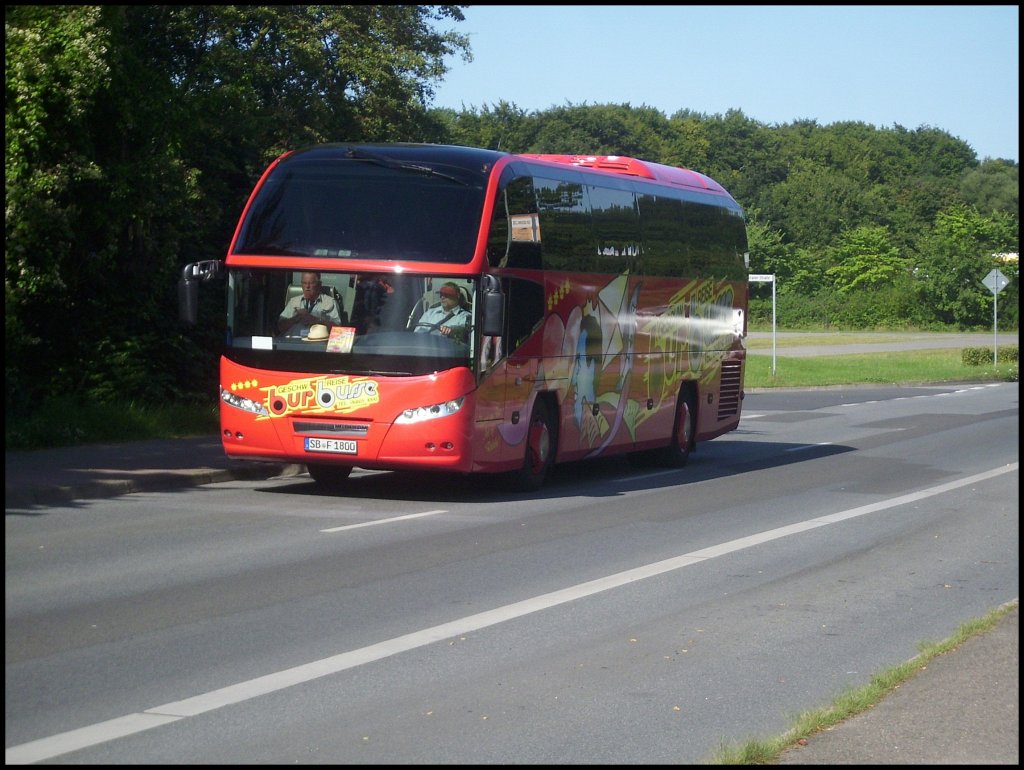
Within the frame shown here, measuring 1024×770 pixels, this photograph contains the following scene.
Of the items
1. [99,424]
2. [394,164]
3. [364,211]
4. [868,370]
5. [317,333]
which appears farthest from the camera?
[868,370]

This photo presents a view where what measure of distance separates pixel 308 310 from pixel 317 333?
27cm

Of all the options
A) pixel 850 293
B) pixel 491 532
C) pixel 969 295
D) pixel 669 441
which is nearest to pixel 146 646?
pixel 491 532

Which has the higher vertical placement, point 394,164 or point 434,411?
point 394,164

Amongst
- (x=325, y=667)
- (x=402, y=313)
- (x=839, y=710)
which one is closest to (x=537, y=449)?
(x=402, y=313)

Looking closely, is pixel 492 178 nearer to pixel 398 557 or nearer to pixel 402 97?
pixel 398 557

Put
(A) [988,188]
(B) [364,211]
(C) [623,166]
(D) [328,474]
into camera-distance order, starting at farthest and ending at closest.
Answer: (A) [988,188] → (C) [623,166] → (D) [328,474] → (B) [364,211]

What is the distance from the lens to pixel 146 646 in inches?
313

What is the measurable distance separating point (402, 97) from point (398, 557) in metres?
22.5

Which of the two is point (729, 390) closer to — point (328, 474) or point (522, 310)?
point (522, 310)

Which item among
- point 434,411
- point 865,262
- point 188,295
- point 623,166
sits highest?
point 865,262

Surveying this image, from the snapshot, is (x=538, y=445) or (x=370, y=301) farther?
(x=538, y=445)

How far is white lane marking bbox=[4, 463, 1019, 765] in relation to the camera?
6.03 metres

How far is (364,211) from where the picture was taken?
1522 centimetres

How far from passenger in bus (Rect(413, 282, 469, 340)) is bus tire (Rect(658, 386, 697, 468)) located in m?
6.63
